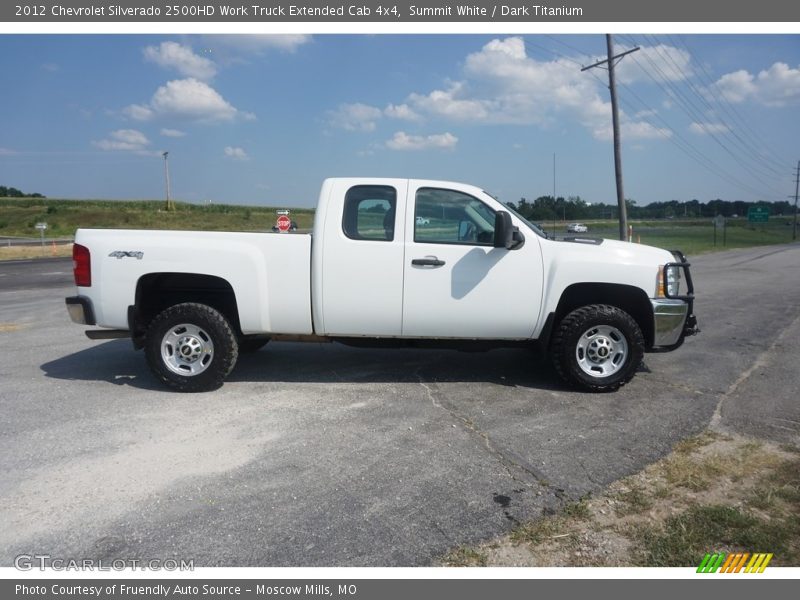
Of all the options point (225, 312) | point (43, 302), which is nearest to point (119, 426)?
point (225, 312)

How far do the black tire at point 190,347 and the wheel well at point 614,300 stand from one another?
3.19m

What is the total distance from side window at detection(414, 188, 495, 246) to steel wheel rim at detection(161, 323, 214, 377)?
7.39 ft

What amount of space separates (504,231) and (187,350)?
3.17 metres

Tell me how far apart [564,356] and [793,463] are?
6.48 ft

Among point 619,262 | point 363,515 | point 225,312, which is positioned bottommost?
point 363,515

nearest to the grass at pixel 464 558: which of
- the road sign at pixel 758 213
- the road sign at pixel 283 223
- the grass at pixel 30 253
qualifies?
the road sign at pixel 283 223

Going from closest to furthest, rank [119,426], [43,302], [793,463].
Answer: [793,463]
[119,426]
[43,302]

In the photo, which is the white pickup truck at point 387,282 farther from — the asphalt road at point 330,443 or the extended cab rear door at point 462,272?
the asphalt road at point 330,443

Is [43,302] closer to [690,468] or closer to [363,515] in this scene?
[363,515]

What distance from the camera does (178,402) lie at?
520 centimetres

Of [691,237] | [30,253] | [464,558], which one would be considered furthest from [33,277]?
[691,237]

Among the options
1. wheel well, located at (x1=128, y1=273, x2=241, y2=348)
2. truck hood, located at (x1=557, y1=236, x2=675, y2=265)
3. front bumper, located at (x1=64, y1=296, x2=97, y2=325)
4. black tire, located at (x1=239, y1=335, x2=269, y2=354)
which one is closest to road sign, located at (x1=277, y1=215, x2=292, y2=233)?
wheel well, located at (x1=128, y1=273, x2=241, y2=348)

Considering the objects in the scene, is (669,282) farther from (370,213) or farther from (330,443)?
(330,443)

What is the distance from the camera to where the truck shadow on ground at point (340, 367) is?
593cm
